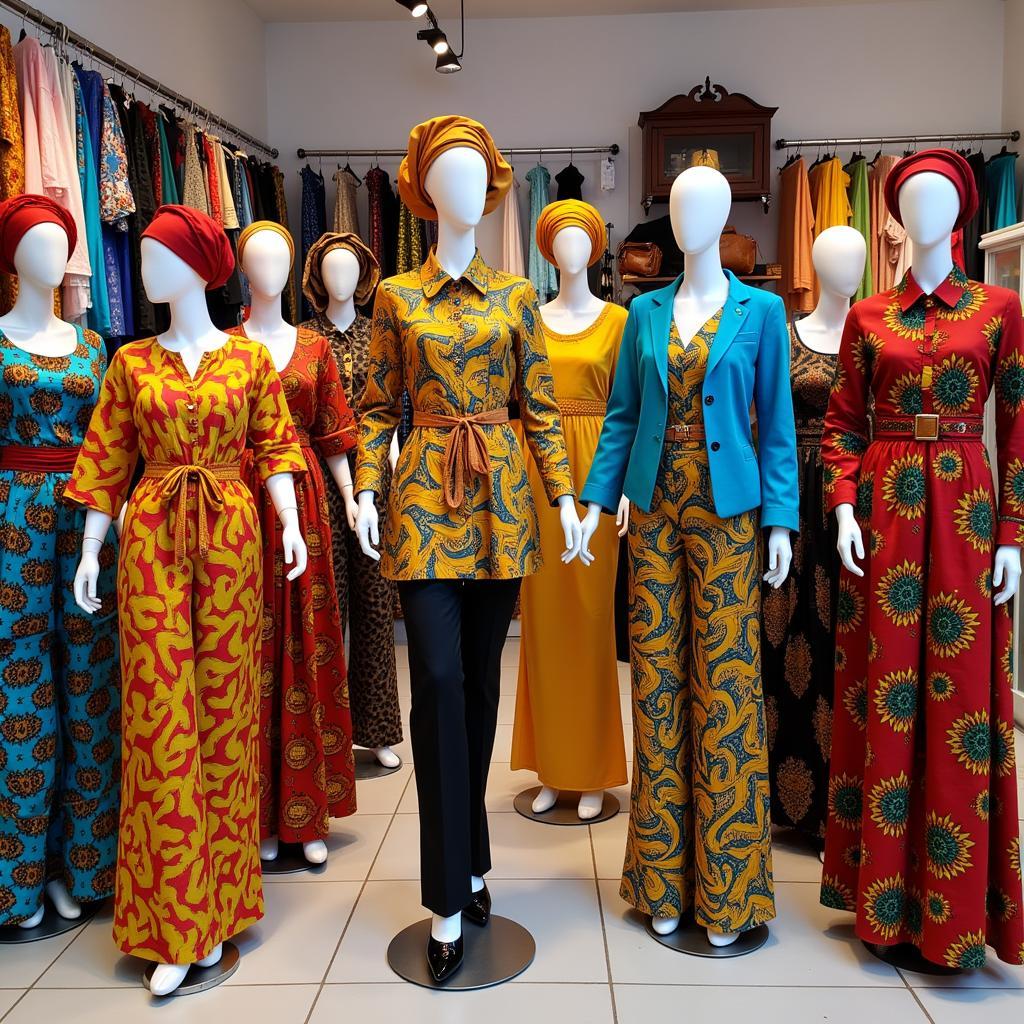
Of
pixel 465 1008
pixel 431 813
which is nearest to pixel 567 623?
pixel 431 813

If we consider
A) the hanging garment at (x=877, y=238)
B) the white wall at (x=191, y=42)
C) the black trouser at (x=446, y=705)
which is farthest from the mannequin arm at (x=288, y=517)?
the hanging garment at (x=877, y=238)

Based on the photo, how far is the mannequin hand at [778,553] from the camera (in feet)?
7.23

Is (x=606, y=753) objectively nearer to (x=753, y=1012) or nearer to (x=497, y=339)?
(x=753, y=1012)

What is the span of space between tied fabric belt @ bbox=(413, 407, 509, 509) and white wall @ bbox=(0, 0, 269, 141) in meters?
2.73

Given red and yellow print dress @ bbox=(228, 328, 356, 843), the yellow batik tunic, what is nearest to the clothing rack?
red and yellow print dress @ bbox=(228, 328, 356, 843)

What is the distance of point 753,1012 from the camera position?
2.10 meters

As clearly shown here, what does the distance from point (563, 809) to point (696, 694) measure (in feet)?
3.71

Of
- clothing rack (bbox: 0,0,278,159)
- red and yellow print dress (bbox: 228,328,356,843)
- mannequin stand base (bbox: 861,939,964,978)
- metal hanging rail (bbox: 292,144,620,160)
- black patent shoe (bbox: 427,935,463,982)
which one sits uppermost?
metal hanging rail (bbox: 292,144,620,160)

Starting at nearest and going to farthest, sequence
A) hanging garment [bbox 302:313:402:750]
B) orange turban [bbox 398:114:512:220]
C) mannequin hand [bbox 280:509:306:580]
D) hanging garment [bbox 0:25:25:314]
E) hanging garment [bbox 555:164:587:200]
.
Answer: orange turban [bbox 398:114:512:220]
mannequin hand [bbox 280:509:306:580]
hanging garment [bbox 0:25:25:314]
hanging garment [bbox 302:313:402:750]
hanging garment [bbox 555:164:587:200]

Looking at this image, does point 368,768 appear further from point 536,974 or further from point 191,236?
point 191,236

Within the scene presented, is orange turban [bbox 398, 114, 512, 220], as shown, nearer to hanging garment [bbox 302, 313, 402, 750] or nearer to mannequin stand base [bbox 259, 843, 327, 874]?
hanging garment [bbox 302, 313, 402, 750]

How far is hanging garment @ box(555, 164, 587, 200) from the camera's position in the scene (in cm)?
615

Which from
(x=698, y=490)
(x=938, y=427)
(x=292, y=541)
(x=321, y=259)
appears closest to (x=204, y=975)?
(x=292, y=541)

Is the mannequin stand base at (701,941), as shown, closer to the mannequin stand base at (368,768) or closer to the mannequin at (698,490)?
the mannequin at (698,490)
